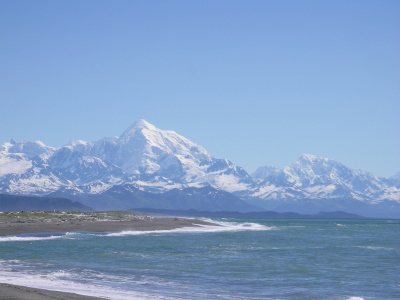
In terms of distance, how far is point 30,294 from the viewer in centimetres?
3272

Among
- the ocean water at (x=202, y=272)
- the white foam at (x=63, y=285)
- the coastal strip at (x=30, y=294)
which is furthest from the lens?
the ocean water at (x=202, y=272)

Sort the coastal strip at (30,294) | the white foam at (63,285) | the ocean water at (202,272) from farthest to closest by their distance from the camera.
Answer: the ocean water at (202,272) < the white foam at (63,285) < the coastal strip at (30,294)

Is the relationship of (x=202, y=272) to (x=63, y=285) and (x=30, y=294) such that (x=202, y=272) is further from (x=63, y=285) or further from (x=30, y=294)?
(x=30, y=294)

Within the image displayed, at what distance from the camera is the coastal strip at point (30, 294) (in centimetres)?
3133

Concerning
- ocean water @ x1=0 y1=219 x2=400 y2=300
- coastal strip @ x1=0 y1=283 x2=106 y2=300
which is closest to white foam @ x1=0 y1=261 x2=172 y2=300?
ocean water @ x1=0 y1=219 x2=400 y2=300

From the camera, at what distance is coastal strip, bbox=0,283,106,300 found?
31.3 m

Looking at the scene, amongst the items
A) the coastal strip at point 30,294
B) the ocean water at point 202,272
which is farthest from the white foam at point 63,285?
the coastal strip at point 30,294

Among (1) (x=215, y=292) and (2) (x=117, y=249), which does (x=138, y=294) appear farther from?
(2) (x=117, y=249)

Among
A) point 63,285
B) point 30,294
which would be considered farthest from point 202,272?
point 30,294

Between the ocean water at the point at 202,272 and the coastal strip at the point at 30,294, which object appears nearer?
the coastal strip at the point at 30,294

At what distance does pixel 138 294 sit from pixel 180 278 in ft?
28.7

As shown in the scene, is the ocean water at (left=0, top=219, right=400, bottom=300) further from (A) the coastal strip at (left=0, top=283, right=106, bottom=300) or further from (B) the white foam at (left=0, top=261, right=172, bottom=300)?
(A) the coastal strip at (left=0, top=283, right=106, bottom=300)

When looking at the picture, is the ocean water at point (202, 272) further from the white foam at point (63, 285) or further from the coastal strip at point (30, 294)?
the coastal strip at point (30, 294)

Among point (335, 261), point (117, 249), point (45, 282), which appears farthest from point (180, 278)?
point (117, 249)
